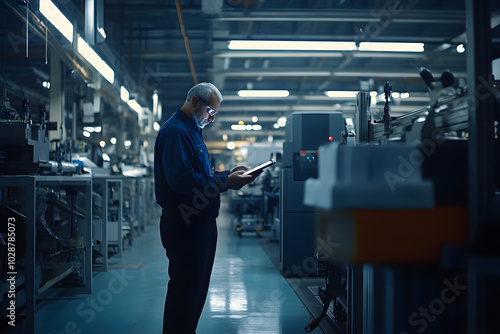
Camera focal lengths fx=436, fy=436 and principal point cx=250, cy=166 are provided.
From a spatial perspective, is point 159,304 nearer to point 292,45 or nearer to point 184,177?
point 184,177

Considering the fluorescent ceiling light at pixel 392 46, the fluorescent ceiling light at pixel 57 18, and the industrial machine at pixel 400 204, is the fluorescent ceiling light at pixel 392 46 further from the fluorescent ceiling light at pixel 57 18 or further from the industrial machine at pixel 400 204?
the industrial machine at pixel 400 204

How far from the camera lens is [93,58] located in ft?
14.7

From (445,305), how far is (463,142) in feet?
2.14

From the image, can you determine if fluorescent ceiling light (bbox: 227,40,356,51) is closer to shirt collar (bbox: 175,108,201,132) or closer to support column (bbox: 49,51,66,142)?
support column (bbox: 49,51,66,142)

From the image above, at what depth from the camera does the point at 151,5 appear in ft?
20.2

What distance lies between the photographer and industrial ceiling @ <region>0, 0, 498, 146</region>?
564 centimetres

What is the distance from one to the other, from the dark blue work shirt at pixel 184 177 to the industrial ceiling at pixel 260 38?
180 centimetres

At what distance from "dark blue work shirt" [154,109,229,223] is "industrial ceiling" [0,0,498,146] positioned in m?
1.80

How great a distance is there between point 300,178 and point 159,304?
1.86m

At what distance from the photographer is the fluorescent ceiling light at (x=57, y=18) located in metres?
3.33

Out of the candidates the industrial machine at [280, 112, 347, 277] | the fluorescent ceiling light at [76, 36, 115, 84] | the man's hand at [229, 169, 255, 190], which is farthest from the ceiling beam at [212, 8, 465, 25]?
the man's hand at [229, 169, 255, 190]

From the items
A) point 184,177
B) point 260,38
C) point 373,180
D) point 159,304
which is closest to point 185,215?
point 184,177

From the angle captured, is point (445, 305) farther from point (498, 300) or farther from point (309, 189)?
point (309, 189)

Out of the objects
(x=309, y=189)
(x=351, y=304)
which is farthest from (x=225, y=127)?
(x=309, y=189)
